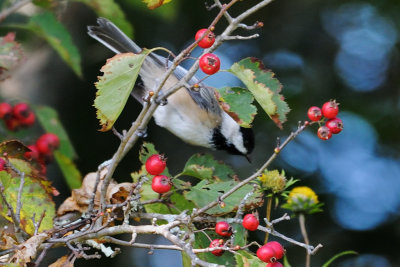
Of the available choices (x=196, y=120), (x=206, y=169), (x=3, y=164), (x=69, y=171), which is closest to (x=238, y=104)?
(x=206, y=169)

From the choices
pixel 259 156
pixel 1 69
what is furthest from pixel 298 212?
pixel 259 156

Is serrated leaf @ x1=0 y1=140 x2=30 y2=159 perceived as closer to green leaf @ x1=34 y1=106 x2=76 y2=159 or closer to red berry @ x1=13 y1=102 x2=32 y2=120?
green leaf @ x1=34 y1=106 x2=76 y2=159

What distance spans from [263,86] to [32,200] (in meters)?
0.76

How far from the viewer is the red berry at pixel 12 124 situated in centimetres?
252

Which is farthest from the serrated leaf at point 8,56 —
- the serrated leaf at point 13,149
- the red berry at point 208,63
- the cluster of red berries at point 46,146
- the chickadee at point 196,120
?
the chickadee at point 196,120

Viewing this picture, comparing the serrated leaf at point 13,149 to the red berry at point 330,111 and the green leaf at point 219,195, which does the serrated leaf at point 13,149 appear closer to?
the green leaf at point 219,195

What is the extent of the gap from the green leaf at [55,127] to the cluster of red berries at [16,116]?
0.17 feet

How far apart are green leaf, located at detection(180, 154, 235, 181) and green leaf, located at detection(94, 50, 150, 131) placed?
1.77 ft

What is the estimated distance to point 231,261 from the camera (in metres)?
1.80

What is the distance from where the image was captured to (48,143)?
7.70 feet

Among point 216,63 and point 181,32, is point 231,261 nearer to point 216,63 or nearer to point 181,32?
point 216,63

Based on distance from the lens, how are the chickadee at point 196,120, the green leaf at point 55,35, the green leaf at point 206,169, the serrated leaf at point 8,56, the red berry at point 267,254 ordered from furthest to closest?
the chickadee at point 196,120, the green leaf at point 55,35, the green leaf at point 206,169, the serrated leaf at point 8,56, the red berry at point 267,254

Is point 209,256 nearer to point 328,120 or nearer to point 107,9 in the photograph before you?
point 328,120

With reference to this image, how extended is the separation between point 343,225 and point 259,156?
2.35ft
